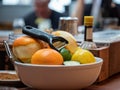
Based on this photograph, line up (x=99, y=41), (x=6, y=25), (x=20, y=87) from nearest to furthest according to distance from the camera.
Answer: (x=20, y=87) → (x=99, y=41) → (x=6, y=25)

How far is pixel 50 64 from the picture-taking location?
74cm

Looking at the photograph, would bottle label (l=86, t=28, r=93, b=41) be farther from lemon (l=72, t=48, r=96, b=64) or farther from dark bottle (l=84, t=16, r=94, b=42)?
lemon (l=72, t=48, r=96, b=64)

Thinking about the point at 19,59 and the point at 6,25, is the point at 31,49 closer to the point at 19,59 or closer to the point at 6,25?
the point at 19,59

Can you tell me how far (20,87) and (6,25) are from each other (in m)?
3.94

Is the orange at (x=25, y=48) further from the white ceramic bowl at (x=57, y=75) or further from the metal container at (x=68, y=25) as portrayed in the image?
the metal container at (x=68, y=25)

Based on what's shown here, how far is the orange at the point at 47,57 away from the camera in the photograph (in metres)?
0.74

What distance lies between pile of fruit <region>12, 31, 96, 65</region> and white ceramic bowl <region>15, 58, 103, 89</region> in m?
0.02

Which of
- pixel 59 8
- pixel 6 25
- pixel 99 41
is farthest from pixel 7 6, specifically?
pixel 99 41

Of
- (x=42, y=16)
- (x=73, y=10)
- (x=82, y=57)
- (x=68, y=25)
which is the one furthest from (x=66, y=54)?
(x=73, y=10)

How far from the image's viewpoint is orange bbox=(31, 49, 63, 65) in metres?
0.74

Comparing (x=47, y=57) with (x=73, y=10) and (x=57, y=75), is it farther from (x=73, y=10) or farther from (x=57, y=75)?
(x=73, y=10)

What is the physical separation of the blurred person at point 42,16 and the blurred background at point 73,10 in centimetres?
12

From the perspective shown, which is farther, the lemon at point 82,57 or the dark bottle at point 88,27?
the dark bottle at point 88,27

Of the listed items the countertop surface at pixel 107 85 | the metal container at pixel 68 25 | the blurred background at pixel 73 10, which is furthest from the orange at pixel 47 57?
the blurred background at pixel 73 10
